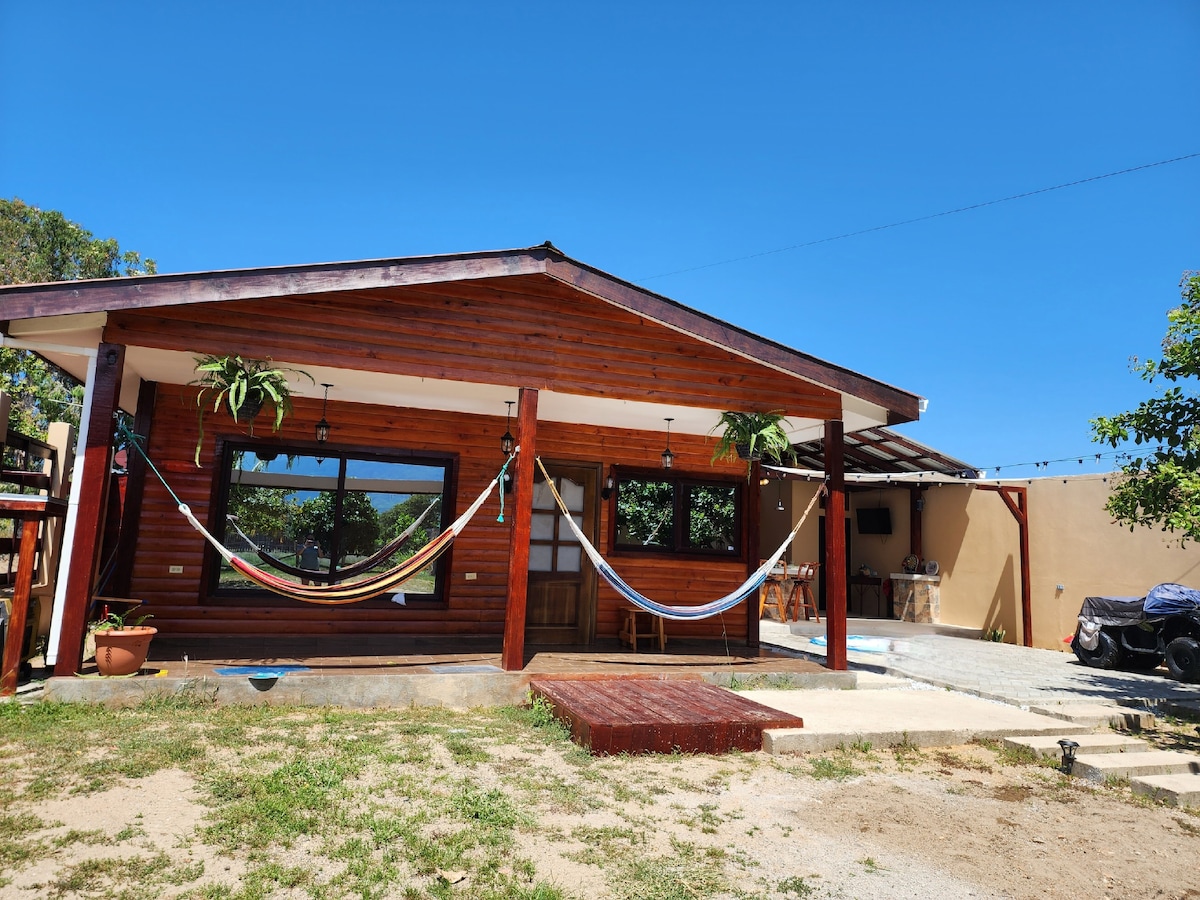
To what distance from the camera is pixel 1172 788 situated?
3.75m

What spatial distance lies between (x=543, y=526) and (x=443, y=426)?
138cm

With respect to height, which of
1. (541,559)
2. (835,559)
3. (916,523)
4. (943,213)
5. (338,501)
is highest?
(943,213)

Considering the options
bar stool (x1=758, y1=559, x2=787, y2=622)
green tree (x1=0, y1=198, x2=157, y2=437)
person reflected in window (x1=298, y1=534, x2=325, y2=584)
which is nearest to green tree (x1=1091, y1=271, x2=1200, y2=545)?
bar stool (x1=758, y1=559, x2=787, y2=622)

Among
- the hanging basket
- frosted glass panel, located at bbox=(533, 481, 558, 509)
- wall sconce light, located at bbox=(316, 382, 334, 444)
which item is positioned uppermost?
wall sconce light, located at bbox=(316, 382, 334, 444)

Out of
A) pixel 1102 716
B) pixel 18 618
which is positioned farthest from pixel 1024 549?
pixel 18 618

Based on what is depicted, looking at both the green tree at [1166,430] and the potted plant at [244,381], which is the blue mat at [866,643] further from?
the potted plant at [244,381]

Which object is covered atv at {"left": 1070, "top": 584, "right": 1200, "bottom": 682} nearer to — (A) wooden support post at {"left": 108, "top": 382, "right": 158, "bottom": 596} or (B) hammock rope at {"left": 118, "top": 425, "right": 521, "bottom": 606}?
(B) hammock rope at {"left": 118, "top": 425, "right": 521, "bottom": 606}

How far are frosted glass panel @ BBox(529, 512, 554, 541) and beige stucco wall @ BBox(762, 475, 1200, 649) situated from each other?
250 inches

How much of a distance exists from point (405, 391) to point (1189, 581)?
8.98 meters

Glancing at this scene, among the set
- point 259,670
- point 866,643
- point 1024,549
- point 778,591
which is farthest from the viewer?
point 778,591

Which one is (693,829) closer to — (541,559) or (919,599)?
(541,559)

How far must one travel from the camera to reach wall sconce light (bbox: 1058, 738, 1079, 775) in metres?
4.16

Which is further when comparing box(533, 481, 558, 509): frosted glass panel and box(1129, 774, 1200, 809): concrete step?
box(533, 481, 558, 509): frosted glass panel

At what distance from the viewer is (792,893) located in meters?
2.39
